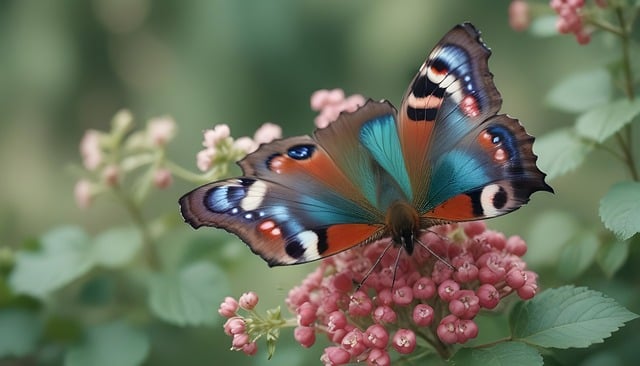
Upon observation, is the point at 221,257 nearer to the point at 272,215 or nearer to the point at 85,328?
the point at 85,328

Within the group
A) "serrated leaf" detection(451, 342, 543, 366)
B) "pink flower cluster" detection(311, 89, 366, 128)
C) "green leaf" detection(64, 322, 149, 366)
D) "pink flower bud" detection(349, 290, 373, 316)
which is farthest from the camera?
"green leaf" detection(64, 322, 149, 366)

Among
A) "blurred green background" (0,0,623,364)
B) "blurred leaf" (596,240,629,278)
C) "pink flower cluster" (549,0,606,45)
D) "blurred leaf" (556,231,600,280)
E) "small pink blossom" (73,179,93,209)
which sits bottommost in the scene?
"blurred leaf" (596,240,629,278)

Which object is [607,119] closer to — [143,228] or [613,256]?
[613,256]

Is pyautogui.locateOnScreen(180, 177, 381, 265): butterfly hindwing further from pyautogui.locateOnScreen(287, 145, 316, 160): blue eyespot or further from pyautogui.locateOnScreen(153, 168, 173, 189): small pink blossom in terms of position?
pyautogui.locateOnScreen(153, 168, 173, 189): small pink blossom

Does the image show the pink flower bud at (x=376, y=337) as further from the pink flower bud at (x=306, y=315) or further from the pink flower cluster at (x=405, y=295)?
the pink flower bud at (x=306, y=315)

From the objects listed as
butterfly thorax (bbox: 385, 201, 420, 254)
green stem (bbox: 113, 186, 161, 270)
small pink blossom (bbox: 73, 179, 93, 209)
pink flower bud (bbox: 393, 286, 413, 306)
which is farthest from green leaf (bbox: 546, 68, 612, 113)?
small pink blossom (bbox: 73, 179, 93, 209)
